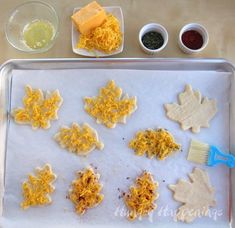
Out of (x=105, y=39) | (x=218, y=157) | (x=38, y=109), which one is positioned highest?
(x=105, y=39)

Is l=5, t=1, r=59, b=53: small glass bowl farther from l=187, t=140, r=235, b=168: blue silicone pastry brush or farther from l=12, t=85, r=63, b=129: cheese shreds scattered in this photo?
l=187, t=140, r=235, b=168: blue silicone pastry brush

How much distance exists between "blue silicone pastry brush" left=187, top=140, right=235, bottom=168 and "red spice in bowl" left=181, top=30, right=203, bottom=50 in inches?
14.0

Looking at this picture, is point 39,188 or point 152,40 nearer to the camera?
point 39,188

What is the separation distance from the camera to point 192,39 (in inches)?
53.1

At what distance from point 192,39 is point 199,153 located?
1.39 feet

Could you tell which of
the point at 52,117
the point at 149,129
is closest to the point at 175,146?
the point at 149,129

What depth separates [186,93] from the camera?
1.30m


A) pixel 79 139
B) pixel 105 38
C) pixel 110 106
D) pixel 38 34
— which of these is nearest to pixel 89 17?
pixel 105 38

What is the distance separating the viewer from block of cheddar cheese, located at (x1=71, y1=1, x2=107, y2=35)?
1290mm

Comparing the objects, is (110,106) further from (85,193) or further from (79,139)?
(85,193)

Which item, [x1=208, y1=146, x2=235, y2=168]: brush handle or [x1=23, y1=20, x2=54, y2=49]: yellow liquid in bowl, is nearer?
[x1=208, y1=146, x2=235, y2=168]: brush handle

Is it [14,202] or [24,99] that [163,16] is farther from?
[14,202]

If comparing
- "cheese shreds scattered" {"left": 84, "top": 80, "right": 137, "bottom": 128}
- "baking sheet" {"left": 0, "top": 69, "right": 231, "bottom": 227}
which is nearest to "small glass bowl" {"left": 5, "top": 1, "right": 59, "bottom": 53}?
"baking sheet" {"left": 0, "top": 69, "right": 231, "bottom": 227}

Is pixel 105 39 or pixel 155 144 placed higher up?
pixel 105 39
